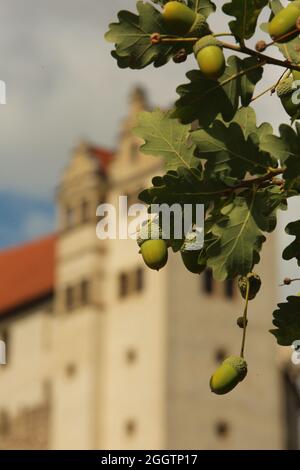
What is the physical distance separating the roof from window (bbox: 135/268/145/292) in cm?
723

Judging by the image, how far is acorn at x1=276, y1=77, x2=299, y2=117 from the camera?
438 cm

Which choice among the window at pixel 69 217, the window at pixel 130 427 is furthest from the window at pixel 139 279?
the window at pixel 69 217

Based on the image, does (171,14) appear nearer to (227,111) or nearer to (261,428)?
(227,111)

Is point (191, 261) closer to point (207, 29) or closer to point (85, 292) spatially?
point (207, 29)

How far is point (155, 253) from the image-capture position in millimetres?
4176

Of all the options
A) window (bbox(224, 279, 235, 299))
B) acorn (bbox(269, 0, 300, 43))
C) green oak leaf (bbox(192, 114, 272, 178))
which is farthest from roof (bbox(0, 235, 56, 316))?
acorn (bbox(269, 0, 300, 43))

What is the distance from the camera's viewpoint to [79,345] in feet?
161

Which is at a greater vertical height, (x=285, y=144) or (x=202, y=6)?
(x=202, y=6)

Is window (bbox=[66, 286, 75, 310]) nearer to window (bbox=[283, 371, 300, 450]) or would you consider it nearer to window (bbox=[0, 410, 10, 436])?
window (bbox=[0, 410, 10, 436])

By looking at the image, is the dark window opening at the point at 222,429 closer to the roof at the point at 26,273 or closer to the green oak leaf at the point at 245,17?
the roof at the point at 26,273

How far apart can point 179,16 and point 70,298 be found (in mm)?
47572

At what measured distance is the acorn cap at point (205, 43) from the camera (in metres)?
3.77

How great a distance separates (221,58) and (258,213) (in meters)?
0.58

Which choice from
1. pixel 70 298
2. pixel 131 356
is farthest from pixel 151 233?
pixel 70 298
